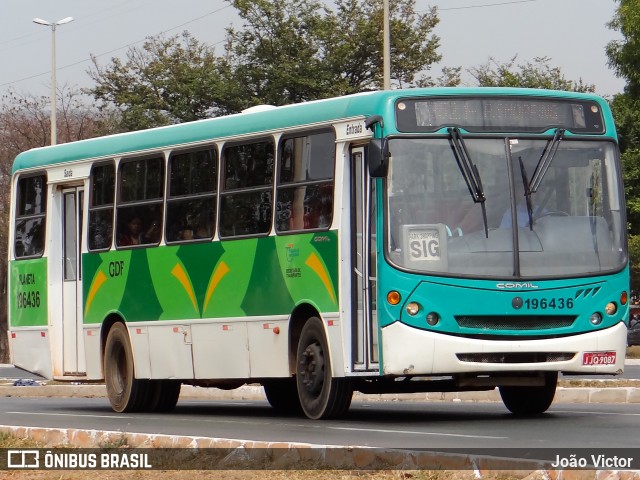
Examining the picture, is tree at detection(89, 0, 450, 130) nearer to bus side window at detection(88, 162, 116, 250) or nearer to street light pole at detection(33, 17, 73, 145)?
street light pole at detection(33, 17, 73, 145)

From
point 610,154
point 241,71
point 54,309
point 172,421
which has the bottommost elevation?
point 172,421

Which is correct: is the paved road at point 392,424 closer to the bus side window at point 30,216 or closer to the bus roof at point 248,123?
the bus side window at point 30,216

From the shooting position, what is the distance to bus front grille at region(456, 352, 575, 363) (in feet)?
48.2

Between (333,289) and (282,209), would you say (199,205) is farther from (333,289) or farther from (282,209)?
(333,289)

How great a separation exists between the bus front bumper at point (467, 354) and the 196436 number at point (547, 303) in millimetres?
302

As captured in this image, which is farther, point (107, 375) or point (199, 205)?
point (107, 375)

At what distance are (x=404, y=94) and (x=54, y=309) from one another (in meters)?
7.27

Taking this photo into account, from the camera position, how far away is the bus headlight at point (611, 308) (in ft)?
50.1

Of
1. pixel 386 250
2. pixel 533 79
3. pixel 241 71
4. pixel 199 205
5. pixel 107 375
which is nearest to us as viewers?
pixel 386 250

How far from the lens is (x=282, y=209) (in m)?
16.6

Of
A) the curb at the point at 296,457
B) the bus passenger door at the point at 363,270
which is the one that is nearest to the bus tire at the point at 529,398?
the bus passenger door at the point at 363,270

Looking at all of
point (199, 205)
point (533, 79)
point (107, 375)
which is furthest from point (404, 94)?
point (533, 79)

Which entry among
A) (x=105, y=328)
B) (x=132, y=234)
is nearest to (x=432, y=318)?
(x=132, y=234)

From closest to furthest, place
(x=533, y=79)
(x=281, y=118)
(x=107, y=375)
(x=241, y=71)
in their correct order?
(x=281, y=118) → (x=107, y=375) → (x=241, y=71) → (x=533, y=79)
